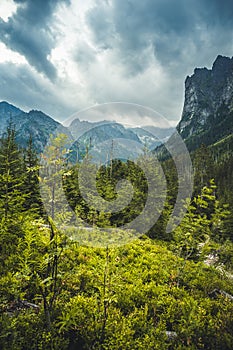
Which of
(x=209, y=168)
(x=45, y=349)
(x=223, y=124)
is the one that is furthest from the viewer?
(x=223, y=124)

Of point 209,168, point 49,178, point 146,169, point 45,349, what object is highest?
point 209,168

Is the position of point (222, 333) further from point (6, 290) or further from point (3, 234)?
point (3, 234)

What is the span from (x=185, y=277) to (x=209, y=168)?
129 feet

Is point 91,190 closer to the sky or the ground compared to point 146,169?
closer to the ground

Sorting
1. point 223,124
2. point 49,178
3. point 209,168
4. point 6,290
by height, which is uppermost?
point 223,124

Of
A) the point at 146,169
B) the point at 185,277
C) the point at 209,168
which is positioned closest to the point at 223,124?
the point at 209,168

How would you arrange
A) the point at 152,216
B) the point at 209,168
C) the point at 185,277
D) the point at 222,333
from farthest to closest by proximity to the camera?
the point at 209,168 → the point at 152,216 → the point at 185,277 → the point at 222,333

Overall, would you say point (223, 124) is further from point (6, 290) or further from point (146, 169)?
point (6, 290)

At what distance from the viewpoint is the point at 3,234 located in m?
6.35

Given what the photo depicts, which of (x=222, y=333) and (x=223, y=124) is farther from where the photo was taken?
(x=223, y=124)

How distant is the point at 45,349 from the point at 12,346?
2.04 ft

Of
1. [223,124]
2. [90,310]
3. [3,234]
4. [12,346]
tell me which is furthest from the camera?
[223,124]

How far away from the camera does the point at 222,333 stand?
15.8ft

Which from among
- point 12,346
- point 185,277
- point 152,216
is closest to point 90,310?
point 12,346
